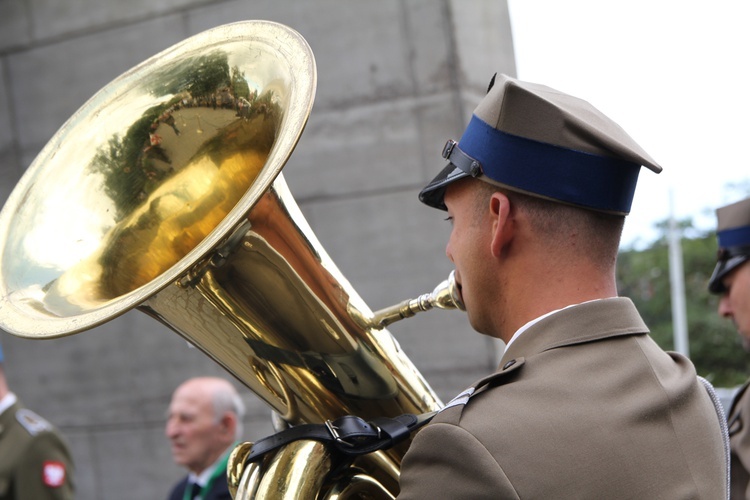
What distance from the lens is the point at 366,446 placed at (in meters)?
1.74

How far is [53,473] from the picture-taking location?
12.6 ft

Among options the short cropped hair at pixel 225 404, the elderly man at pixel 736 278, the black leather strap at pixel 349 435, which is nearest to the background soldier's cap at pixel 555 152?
the black leather strap at pixel 349 435

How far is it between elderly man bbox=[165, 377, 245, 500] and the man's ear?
2.51 metres

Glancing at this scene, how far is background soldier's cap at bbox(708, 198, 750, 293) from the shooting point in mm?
2918

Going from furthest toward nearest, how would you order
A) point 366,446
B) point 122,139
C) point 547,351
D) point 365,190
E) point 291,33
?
point 365,190, point 122,139, point 291,33, point 366,446, point 547,351

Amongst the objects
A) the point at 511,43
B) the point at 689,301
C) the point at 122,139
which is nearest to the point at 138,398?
the point at 511,43

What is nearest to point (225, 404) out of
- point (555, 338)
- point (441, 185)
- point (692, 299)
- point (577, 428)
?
point (441, 185)

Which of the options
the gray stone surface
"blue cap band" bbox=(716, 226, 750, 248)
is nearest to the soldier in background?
the gray stone surface

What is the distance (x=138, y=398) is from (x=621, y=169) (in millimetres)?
4228

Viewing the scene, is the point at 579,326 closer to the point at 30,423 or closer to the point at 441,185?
the point at 441,185

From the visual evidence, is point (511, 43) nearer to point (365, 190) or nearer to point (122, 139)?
point (365, 190)

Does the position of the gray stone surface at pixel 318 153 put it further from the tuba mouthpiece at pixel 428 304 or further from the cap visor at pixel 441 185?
the cap visor at pixel 441 185

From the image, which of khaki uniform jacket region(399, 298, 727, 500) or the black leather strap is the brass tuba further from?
khaki uniform jacket region(399, 298, 727, 500)

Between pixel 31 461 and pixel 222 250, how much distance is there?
256 cm
